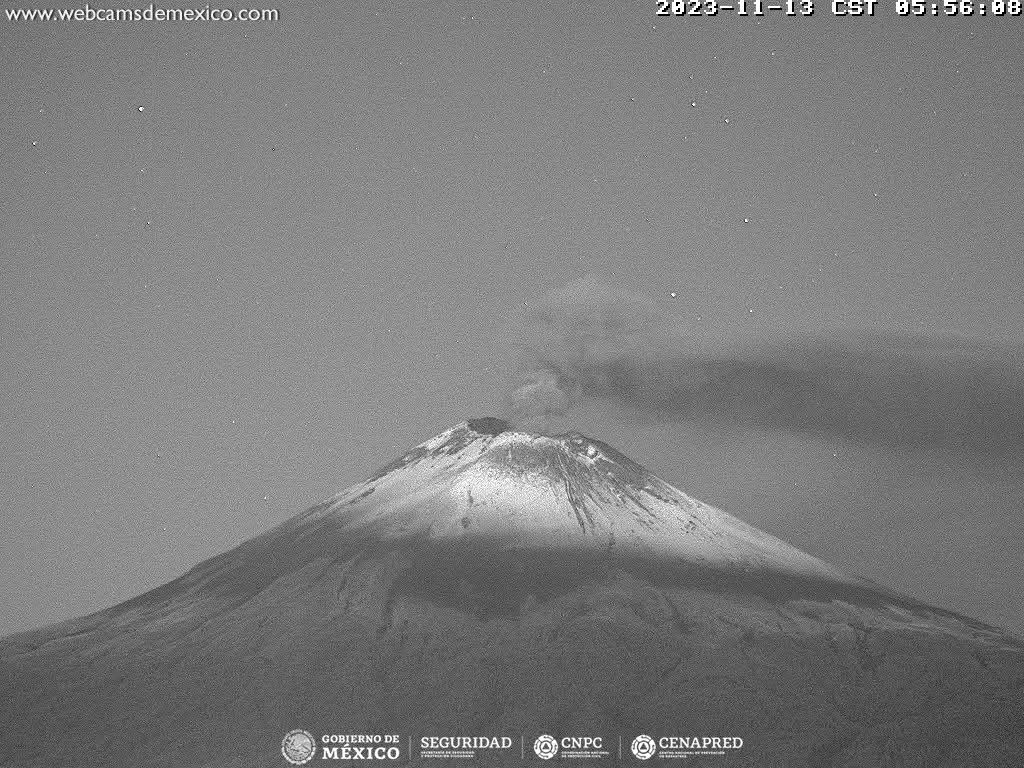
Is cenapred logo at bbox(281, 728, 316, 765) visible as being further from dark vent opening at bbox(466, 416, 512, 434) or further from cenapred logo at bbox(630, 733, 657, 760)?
dark vent opening at bbox(466, 416, 512, 434)

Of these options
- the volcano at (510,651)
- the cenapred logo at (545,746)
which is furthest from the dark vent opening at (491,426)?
the cenapred logo at (545,746)

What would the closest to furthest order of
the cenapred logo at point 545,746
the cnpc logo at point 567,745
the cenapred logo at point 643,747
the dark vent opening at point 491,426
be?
the cenapred logo at point 643,747 → the cnpc logo at point 567,745 → the cenapred logo at point 545,746 → the dark vent opening at point 491,426

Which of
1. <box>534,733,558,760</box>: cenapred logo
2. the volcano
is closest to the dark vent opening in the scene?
the volcano

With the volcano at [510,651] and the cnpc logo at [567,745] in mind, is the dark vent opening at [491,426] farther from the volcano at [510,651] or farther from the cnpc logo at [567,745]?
the cnpc logo at [567,745]

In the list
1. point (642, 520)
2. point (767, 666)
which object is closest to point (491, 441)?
point (642, 520)

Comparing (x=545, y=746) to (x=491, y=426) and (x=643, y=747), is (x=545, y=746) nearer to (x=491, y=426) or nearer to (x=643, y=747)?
(x=643, y=747)
